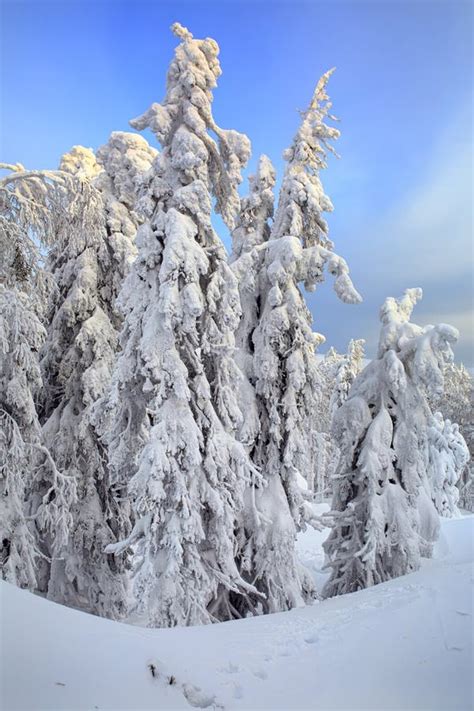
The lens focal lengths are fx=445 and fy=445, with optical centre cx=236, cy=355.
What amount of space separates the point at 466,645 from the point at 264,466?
6.48 metres

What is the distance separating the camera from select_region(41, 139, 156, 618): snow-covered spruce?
11938 millimetres

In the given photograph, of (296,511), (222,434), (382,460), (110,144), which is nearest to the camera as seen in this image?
(222,434)

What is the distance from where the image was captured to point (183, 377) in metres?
8.46

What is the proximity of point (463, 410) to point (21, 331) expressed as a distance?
157 ft

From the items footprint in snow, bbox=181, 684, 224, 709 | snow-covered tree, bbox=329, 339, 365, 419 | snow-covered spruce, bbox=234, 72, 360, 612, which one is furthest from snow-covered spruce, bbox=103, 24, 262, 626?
snow-covered tree, bbox=329, 339, 365, 419

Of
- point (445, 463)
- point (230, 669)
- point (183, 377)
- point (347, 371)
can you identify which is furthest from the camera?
point (445, 463)

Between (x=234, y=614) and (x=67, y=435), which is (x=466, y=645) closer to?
(x=234, y=614)

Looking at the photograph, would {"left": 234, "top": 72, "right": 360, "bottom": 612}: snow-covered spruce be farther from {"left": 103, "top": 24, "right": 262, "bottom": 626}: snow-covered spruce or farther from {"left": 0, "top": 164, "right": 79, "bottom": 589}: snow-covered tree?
{"left": 0, "top": 164, "right": 79, "bottom": 589}: snow-covered tree

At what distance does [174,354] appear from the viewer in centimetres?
851

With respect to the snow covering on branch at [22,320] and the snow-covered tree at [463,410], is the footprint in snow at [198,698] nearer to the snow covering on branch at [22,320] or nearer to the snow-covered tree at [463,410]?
the snow covering on branch at [22,320]

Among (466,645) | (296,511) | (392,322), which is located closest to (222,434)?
(296,511)

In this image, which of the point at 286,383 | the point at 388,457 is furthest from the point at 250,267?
the point at 388,457

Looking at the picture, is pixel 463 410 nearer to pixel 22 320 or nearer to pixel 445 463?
pixel 445 463

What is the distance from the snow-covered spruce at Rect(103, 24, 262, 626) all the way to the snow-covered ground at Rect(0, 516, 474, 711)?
1752 mm
